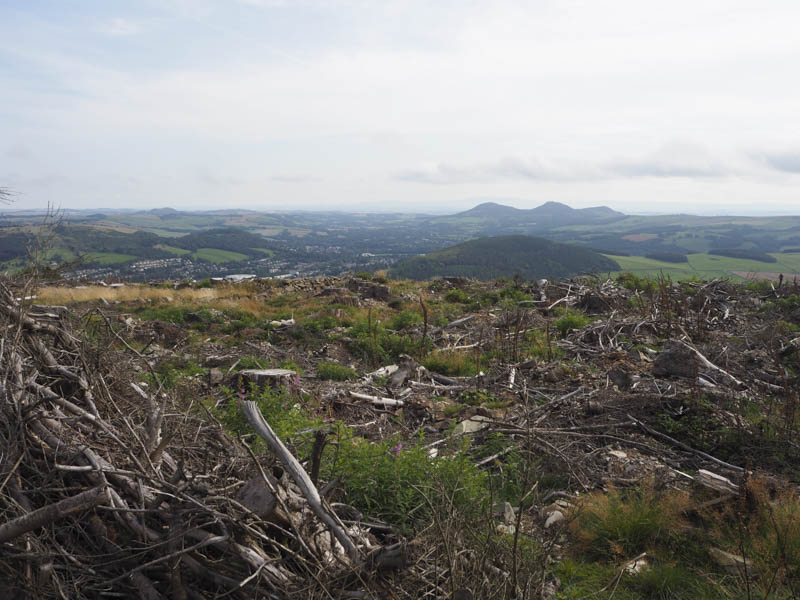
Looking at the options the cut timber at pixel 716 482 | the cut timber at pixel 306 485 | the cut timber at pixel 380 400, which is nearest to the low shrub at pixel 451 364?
the cut timber at pixel 380 400

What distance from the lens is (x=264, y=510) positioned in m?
2.45

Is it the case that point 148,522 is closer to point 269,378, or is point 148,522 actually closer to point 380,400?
point 269,378

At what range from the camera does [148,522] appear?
8.33 ft

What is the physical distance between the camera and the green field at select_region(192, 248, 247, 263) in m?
100

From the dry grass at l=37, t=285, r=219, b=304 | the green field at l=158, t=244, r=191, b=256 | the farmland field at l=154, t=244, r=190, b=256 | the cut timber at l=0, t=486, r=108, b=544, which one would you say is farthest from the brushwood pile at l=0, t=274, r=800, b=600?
the green field at l=158, t=244, r=191, b=256

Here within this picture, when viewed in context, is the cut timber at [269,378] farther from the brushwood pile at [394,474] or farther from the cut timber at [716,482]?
the cut timber at [716,482]

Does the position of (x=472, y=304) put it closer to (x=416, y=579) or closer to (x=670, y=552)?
(x=670, y=552)

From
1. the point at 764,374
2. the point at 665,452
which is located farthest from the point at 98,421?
the point at 764,374

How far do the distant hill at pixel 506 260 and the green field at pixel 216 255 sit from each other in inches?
1748

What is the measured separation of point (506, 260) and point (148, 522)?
10860 centimetres

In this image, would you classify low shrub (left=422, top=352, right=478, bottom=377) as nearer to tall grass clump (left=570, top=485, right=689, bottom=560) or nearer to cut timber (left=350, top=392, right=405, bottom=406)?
cut timber (left=350, top=392, right=405, bottom=406)

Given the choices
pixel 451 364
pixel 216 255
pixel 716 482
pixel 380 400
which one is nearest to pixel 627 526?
pixel 716 482

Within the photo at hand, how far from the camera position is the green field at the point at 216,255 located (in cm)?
10038

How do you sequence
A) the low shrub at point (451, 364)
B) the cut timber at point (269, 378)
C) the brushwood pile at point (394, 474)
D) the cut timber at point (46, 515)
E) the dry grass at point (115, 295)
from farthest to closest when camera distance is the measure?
the dry grass at point (115, 295)
the low shrub at point (451, 364)
the cut timber at point (269, 378)
the brushwood pile at point (394, 474)
the cut timber at point (46, 515)
